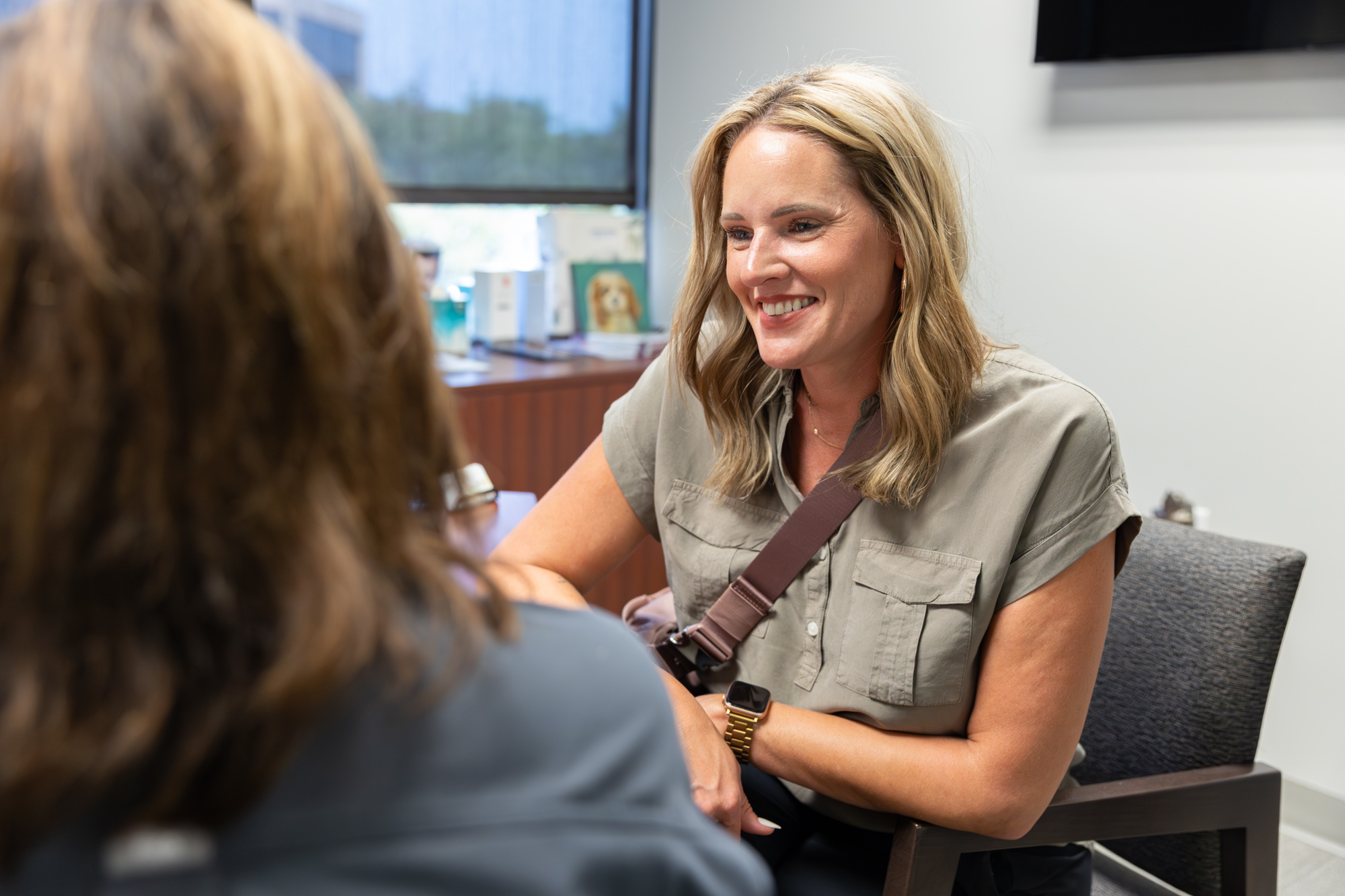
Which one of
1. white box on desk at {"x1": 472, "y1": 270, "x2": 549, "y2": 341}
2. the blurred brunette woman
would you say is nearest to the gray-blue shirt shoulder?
the blurred brunette woman

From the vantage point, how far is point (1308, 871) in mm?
2242

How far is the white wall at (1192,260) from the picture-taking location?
7.30ft

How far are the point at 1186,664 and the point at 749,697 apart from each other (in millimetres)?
611

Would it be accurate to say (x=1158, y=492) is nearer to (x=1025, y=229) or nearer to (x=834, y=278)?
(x=1025, y=229)

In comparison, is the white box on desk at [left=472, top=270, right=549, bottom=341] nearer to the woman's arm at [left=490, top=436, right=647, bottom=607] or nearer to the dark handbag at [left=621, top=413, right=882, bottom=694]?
the woman's arm at [left=490, top=436, right=647, bottom=607]

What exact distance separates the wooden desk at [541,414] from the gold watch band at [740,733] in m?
1.45

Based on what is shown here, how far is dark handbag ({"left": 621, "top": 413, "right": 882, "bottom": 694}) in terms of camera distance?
1311 mm

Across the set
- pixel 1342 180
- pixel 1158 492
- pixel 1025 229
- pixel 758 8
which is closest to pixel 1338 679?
pixel 1158 492

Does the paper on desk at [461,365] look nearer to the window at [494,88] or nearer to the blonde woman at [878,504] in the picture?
the window at [494,88]

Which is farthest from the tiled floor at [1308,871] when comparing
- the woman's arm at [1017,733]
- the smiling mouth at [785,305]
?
the smiling mouth at [785,305]

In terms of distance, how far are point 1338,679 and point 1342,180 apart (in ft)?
3.40

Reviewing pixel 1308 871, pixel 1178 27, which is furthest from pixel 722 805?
pixel 1178 27

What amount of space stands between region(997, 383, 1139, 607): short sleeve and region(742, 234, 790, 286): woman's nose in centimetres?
36

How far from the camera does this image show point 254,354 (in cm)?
46
